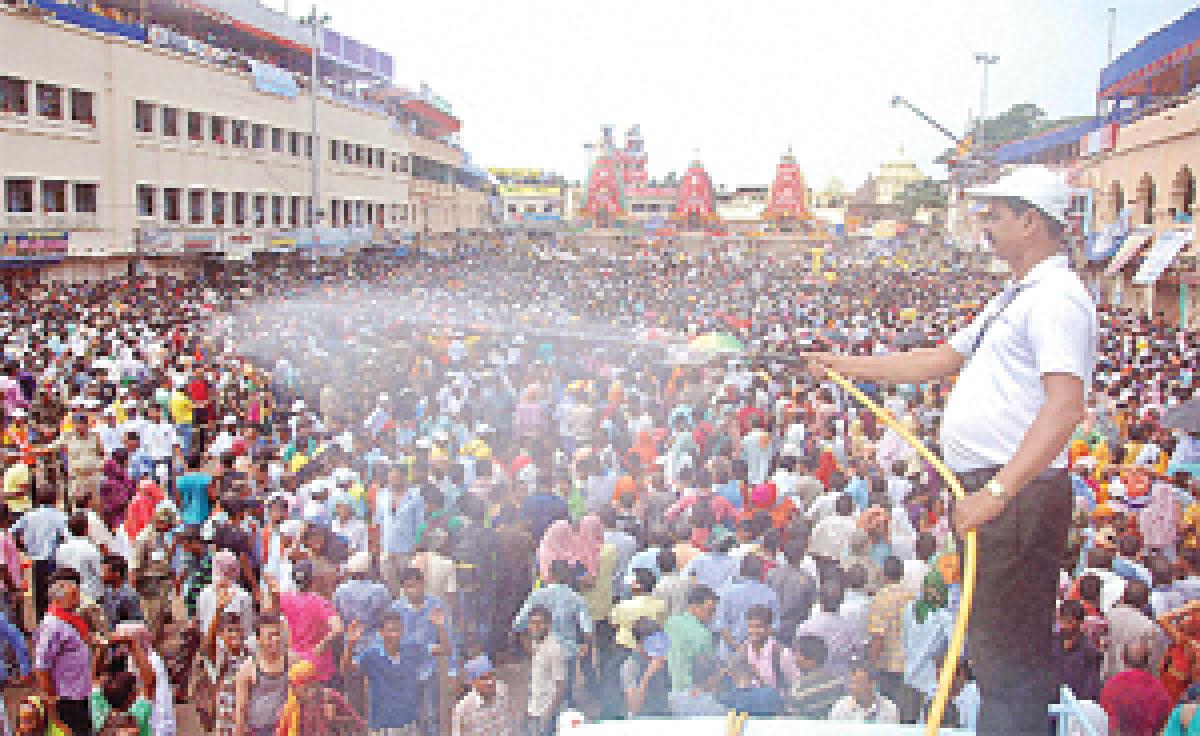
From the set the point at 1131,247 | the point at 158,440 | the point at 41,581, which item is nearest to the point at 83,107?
the point at 158,440

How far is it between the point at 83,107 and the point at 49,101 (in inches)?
49.2

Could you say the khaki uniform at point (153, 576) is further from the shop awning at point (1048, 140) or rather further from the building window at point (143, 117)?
the shop awning at point (1048, 140)

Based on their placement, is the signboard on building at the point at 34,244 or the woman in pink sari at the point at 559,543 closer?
the woman in pink sari at the point at 559,543

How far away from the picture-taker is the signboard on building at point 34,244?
2272 cm

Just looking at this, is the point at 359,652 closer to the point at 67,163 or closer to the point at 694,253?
the point at 67,163

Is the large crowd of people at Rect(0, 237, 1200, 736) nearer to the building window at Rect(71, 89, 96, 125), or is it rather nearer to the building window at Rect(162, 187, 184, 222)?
the building window at Rect(71, 89, 96, 125)

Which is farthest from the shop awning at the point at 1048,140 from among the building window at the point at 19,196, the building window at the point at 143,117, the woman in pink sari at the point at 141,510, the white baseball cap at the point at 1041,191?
the white baseball cap at the point at 1041,191

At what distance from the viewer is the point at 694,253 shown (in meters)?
55.2

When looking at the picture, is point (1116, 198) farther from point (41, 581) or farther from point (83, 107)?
point (41, 581)

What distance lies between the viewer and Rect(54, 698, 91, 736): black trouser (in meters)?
5.11

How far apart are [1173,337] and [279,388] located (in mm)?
14704

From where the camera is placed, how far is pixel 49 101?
25.6 metres

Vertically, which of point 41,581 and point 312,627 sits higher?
point 312,627

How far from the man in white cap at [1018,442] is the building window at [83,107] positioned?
93.1ft
